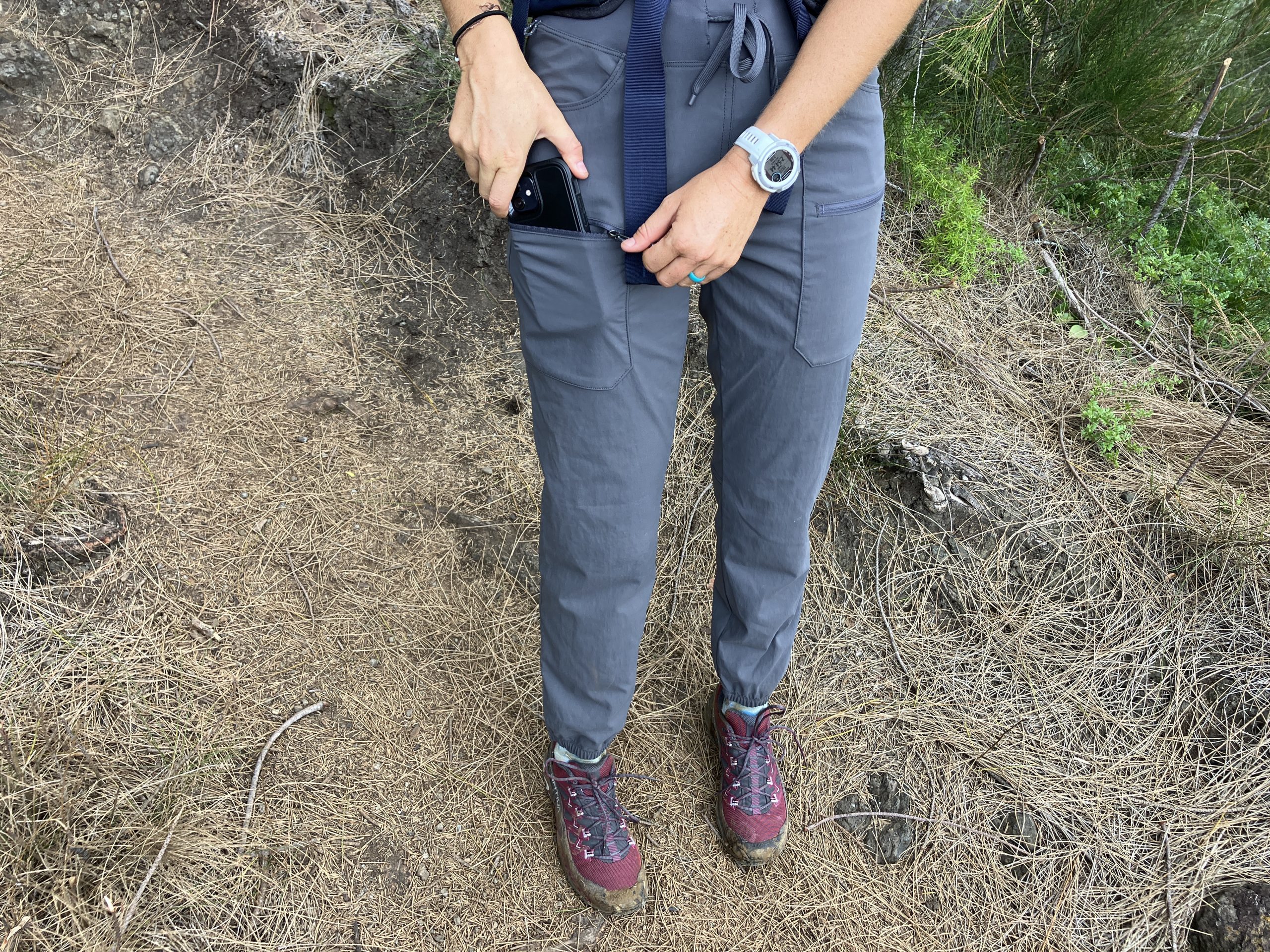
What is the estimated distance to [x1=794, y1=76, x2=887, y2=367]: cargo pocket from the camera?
1.06m

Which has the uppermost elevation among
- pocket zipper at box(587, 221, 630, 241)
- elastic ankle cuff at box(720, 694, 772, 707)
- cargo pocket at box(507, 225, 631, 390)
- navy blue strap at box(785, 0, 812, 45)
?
navy blue strap at box(785, 0, 812, 45)

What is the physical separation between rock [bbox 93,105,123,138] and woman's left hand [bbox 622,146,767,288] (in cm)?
227

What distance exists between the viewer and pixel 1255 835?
1685 millimetres

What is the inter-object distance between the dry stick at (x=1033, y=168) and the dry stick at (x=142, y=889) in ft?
10.8

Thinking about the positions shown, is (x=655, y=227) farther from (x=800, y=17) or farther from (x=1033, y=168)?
(x=1033, y=168)

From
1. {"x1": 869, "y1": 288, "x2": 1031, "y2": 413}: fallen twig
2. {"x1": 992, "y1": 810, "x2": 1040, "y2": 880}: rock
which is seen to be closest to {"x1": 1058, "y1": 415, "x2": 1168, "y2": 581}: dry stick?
{"x1": 869, "y1": 288, "x2": 1031, "y2": 413}: fallen twig

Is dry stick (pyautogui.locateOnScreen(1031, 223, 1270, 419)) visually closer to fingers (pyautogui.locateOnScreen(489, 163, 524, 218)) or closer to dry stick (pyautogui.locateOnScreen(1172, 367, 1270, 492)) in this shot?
dry stick (pyautogui.locateOnScreen(1172, 367, 1270, 492))

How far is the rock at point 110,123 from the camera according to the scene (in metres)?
2.37

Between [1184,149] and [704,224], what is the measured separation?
2.63m

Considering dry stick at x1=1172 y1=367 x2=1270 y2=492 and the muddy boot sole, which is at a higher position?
dry stick at x1=1172 y1=367 x2=1270 y2=492

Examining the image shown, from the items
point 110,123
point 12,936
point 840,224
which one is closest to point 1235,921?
point 840,224

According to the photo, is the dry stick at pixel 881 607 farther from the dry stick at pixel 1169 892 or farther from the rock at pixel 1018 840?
the dry stick at pixel 1169 892

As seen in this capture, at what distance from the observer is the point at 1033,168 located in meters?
2.85

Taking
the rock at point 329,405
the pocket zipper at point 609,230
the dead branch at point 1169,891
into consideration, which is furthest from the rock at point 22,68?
the dead branch at point 1169,891
